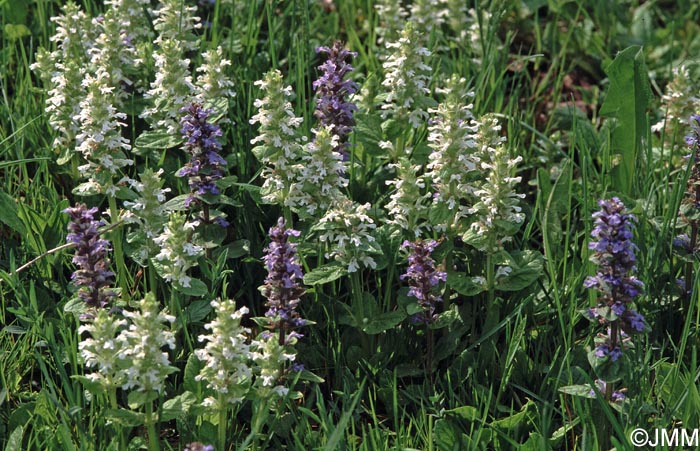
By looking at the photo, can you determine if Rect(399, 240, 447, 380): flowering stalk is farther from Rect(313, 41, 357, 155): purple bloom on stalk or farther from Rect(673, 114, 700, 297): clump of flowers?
Rect(673, 114, 700, 297): clump of flowers

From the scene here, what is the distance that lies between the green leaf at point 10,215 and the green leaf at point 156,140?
22.6 inches

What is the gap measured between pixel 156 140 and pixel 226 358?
1.37 metres

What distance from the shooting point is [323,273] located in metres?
3.68

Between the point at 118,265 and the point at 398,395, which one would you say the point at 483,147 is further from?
the point at 118,265

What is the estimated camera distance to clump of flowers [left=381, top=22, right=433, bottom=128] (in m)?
4.16

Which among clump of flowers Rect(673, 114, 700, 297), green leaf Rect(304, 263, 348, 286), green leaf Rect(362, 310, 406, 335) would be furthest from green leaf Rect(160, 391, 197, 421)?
clump of flowers Rect(673, 114, 700, 297)

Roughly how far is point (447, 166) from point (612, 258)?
0.81m

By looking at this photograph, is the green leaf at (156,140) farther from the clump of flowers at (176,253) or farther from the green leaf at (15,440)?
the green leaf at (15,440)

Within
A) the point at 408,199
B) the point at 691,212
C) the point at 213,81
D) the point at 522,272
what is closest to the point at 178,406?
the point at 408,199

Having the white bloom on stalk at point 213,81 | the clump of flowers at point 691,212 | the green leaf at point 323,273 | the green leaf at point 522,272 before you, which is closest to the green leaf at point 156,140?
the white bloom on stalk at point 213,81

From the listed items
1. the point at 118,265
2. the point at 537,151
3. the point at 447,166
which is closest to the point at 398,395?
the point at 447,166

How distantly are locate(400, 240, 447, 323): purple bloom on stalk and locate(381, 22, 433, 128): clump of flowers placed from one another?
2.68ft

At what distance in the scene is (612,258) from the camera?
319cm

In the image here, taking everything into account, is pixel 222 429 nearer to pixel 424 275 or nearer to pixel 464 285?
pixel 424 275
